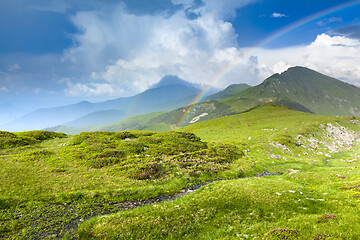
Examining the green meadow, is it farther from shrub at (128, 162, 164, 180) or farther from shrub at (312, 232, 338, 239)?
shrub at (128, 162, 164, 180)

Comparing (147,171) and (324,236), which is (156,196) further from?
(324,236)

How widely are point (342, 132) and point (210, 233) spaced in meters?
111

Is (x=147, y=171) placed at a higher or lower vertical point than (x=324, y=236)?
higher

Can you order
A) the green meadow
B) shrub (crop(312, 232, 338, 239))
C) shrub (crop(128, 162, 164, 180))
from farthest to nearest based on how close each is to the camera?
shrub (crop(128, 162, 164, 180)), the green meadow, shrub (crop(312, 232, 338, 239))

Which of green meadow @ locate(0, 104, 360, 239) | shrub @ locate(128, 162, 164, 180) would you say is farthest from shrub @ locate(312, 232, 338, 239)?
shrub @ locate(128, 162, 164, 180)

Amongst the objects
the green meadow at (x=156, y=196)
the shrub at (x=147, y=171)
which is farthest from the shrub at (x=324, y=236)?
the shrub at (x=147, y=171)

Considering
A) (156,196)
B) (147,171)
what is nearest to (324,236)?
(156,196)

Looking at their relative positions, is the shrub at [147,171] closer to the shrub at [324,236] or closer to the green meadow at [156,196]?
the green meadow at [156,196]

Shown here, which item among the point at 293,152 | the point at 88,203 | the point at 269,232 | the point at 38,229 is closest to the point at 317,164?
the point at 293,152

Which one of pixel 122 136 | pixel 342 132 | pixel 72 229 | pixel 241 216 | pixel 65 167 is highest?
pixel 122 136

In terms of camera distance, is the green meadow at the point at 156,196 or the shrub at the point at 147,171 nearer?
the green meadow at the point at 156,196

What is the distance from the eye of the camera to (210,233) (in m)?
13.5

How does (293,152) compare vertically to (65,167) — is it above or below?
below

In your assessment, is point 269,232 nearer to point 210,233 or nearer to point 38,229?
point 210,233
